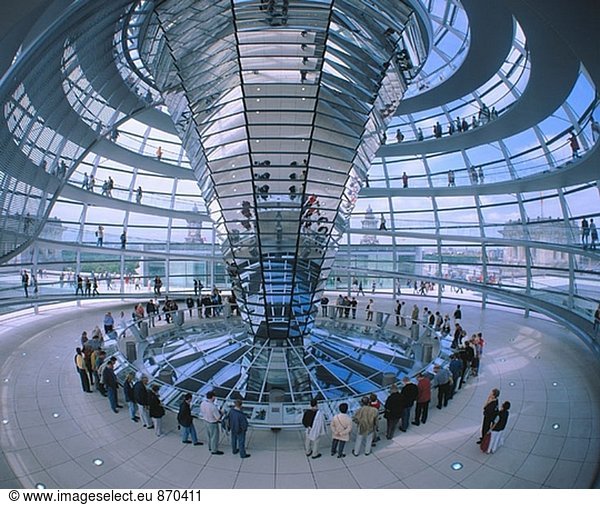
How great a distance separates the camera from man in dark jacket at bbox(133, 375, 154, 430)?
27.9ft

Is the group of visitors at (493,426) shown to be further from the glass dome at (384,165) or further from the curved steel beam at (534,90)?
the curved steel beam at (534,90)

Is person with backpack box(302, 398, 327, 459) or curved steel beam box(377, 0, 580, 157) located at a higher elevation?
curved steel beam box(377, 0, 580, 157)

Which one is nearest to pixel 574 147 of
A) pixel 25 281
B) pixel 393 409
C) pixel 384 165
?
pixel 393 409

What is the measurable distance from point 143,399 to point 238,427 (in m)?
2.36

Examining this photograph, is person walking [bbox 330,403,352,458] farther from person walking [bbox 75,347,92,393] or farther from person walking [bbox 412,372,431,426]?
person walking [bbox 75,347,92,393]

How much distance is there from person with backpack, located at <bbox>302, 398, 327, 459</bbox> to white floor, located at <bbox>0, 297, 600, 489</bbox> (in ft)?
0.56

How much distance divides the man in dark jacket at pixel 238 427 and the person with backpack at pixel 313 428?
1.15 metres

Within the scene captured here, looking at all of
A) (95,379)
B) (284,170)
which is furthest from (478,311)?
(95,379)

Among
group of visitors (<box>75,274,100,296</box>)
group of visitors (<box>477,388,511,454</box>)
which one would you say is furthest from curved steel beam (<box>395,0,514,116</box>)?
group of visitors (<box>75,274,100,296</box>)

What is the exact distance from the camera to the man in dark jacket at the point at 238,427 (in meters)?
7.51

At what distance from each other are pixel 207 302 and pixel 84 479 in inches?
626

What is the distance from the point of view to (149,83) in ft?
55.1

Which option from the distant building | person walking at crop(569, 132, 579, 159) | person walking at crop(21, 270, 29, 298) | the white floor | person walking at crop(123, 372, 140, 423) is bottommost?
the white floor

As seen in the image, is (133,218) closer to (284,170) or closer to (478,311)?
(284,170)
